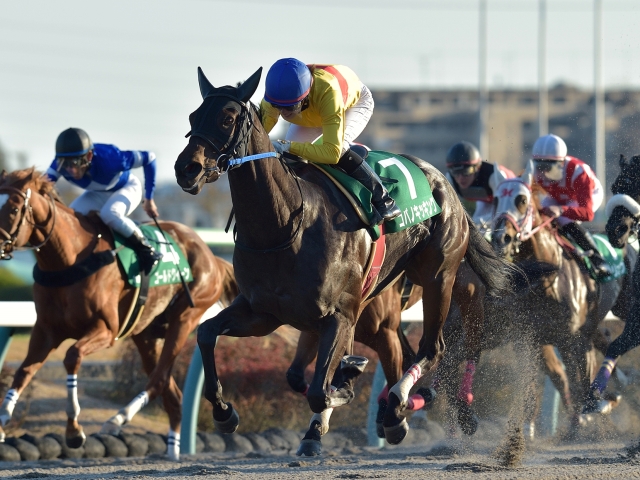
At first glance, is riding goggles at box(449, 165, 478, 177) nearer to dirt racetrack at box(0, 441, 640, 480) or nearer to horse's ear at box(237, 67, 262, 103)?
dirt racetrack at box(0, 441, 640, 480)

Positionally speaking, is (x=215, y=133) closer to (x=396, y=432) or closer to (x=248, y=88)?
(x=248, y=88)

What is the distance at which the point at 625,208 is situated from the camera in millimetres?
6484

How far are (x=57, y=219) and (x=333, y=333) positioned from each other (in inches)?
106

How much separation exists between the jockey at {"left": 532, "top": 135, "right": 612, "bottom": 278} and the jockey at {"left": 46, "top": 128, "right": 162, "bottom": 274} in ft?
9.38

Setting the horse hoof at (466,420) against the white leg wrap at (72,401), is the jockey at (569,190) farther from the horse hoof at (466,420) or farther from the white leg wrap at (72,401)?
the white leg wrap at (72,401)

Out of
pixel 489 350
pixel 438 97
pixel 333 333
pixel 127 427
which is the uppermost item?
pixel 438 97

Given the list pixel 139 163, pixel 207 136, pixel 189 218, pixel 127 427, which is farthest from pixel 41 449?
pixel 189 218

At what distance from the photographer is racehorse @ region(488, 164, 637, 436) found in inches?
268

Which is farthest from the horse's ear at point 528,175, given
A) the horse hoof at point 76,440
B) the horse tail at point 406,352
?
the horse hoof at point 76,440

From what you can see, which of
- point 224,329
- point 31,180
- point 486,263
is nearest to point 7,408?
point 31,180

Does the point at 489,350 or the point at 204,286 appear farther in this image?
the point at 204,286

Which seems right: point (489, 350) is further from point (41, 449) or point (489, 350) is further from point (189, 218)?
point (189, 218)

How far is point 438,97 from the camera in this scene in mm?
74938

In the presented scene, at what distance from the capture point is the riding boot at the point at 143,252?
22.7 feet
